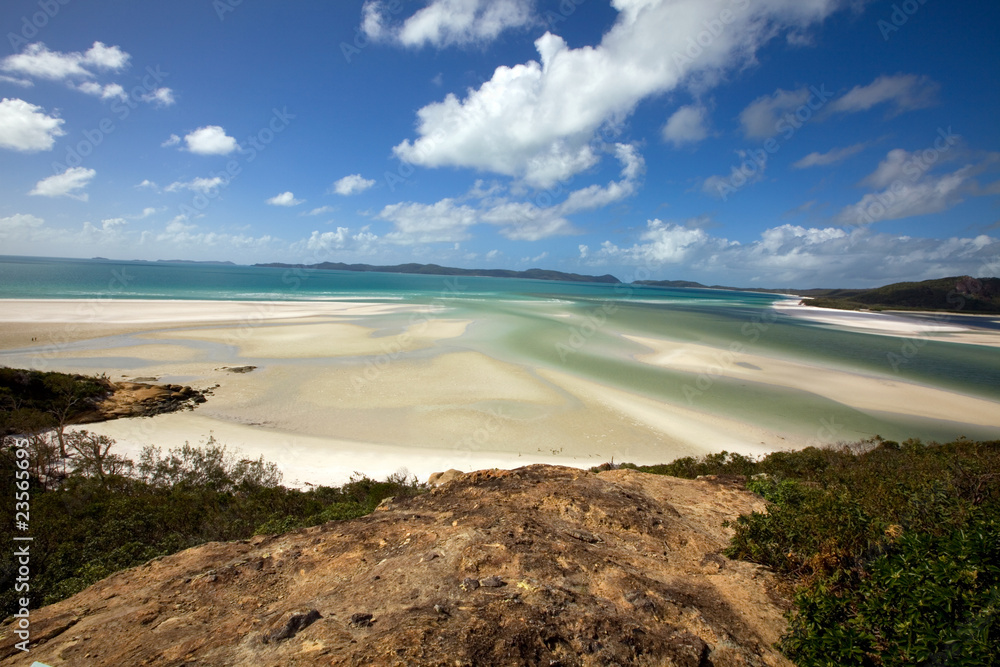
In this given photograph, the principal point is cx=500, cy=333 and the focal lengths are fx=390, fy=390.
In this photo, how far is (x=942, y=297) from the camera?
100m

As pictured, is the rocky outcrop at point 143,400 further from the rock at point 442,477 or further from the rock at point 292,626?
the rock at point 292,626

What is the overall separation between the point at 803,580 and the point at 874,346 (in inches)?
2008

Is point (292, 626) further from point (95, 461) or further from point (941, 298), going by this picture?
point (941, 298)

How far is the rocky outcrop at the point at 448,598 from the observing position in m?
3.52

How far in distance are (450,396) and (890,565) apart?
58.0 feet

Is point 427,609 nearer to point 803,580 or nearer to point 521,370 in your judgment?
point 803,580

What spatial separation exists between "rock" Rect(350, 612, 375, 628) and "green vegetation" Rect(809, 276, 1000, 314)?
406 feet

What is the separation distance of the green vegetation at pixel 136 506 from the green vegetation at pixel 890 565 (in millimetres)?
6819

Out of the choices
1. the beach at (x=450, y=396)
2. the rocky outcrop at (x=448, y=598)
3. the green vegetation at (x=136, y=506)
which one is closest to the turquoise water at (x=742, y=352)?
the beach at (x=450, y=396)

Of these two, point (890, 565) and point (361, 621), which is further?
point (361, 621)

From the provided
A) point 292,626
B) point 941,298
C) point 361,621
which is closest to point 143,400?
point 292,626

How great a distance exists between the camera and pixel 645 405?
A: 19875mm

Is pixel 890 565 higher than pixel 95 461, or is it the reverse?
pixel 890 565

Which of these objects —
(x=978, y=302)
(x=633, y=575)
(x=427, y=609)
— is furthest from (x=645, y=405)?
(x=978, y=302)
